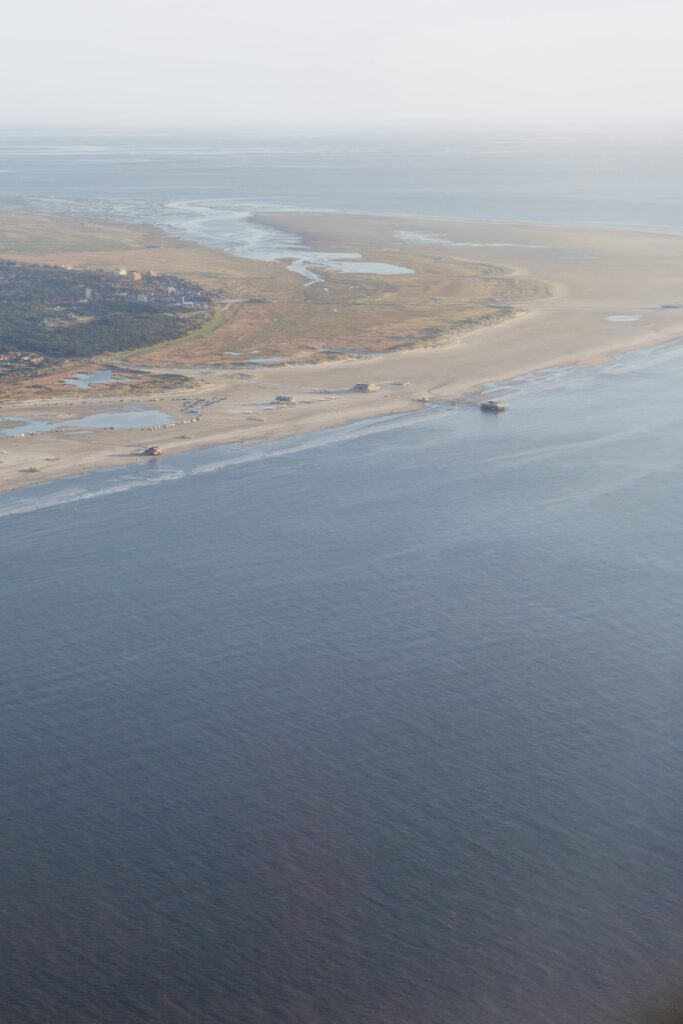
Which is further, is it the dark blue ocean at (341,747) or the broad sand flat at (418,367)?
the broad sand flat at (418,367)

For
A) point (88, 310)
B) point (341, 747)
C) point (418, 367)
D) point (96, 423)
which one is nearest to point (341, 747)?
point (341, 747)

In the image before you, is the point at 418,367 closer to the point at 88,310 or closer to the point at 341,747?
the point at 88,310

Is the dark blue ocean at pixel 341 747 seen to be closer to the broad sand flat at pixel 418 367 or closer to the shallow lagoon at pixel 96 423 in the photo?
the broad sand flat at pixel 418 367

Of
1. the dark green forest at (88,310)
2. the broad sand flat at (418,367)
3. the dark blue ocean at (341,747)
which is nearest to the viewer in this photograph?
the dark blue ocean at (341,747)

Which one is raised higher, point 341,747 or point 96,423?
point 96,423

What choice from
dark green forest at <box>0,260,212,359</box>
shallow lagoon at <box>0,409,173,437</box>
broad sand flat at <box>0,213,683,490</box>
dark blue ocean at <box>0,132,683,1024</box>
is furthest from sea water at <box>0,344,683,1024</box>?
dark green forest at <box>0,260,212,359</box>

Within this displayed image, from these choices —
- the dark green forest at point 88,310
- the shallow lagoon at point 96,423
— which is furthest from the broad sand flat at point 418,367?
the dark green forest at point 88,310

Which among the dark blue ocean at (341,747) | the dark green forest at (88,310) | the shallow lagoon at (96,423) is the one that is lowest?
the dark blue ocean at (341,747)
